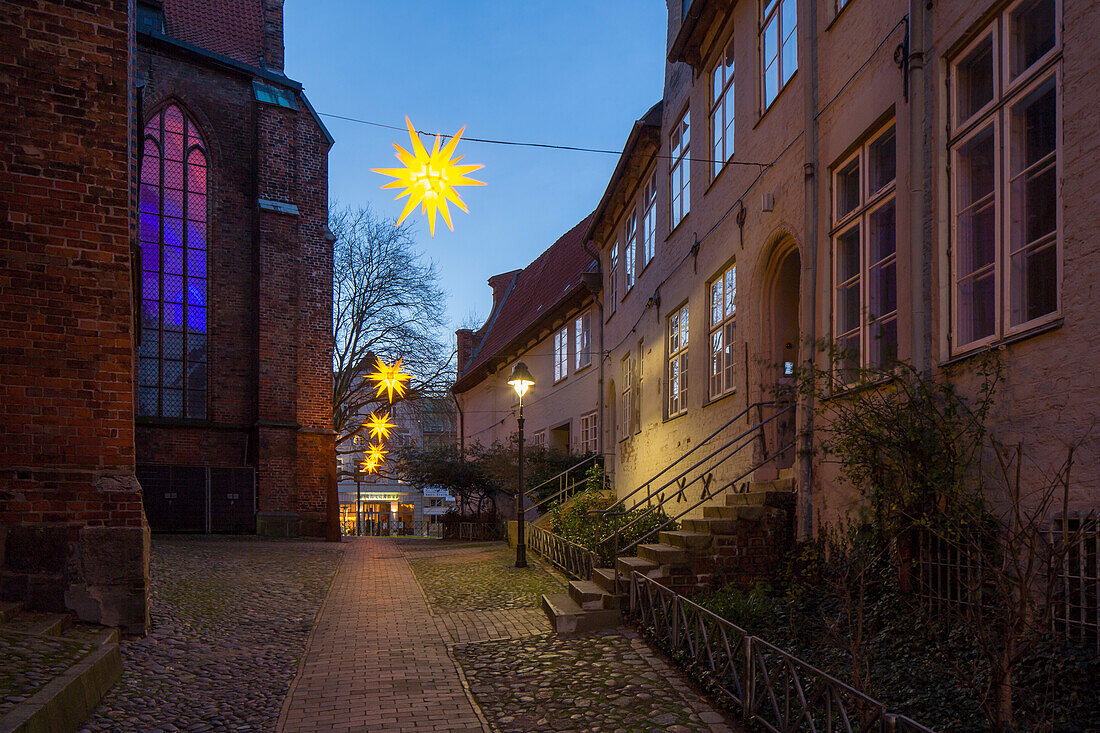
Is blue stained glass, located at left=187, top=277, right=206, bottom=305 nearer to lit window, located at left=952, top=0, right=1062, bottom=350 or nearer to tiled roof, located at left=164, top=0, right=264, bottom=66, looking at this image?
tiled roof, located at left=164, top=0, right=264, bottom=66

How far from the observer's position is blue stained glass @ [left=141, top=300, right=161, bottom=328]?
20.2 meters

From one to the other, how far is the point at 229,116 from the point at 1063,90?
20315 millimetres

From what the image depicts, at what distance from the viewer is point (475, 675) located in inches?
266

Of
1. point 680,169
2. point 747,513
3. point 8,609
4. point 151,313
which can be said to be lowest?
point 8,609

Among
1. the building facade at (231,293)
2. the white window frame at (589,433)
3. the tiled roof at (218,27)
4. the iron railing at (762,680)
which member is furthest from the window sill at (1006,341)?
the tiled roof at (218,27)

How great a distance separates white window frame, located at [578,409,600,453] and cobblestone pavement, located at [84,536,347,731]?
344 inches

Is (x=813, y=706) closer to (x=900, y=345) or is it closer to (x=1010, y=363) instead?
(x=1010, y=363)

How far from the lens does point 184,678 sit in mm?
6488

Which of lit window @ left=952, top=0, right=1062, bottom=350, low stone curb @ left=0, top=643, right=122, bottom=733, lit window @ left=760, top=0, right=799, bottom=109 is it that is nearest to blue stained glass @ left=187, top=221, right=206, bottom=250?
lit window @ left=760, top=0, right=799, bottom=109

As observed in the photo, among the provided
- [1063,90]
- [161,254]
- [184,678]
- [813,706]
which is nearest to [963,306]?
[1063,90]

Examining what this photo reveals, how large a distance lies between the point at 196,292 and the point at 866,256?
1763 cm

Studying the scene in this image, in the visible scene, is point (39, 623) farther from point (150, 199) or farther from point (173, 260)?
point (150, 199)

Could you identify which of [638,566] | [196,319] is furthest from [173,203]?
[638,566]

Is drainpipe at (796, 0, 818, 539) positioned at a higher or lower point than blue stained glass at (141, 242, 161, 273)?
lower
